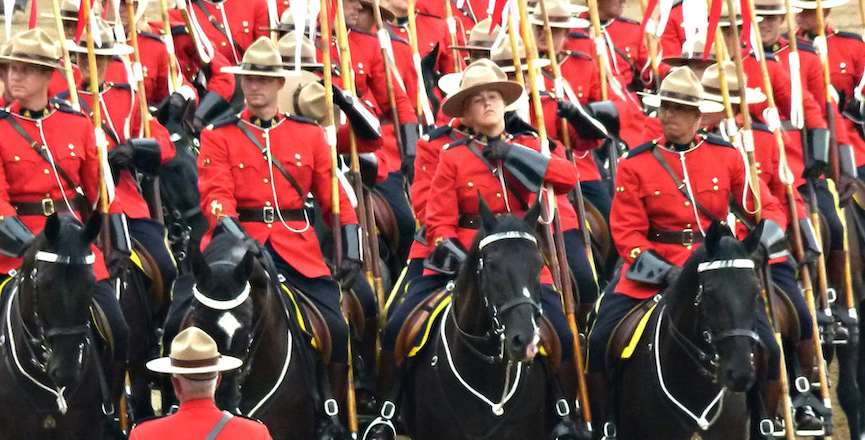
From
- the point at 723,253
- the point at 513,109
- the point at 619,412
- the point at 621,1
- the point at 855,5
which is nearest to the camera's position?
the point at 723,253

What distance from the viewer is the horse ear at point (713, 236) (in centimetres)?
1119

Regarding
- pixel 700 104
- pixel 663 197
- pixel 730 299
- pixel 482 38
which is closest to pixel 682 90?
pixel 700 104

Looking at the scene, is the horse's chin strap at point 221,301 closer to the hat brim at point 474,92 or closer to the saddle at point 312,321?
the saddle at point 312,321

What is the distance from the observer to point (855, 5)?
24.3 meters

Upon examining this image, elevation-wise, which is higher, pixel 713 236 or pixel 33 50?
pixel 33 50

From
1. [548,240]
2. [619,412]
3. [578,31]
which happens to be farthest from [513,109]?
[578,31]

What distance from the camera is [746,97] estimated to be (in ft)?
44.9

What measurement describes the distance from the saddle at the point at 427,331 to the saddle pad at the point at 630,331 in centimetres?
41

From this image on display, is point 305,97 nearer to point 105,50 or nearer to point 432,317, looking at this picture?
point 105,50

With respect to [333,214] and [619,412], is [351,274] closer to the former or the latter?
[333,214]

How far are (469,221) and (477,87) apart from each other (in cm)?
81

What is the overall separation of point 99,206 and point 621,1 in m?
6.85

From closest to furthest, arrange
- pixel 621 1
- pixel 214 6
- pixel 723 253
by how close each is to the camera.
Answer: pixel 723 253 < pixel 214 6 < pixel 621 1

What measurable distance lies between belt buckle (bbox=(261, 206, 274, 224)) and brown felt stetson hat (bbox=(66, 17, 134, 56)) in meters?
2.21
